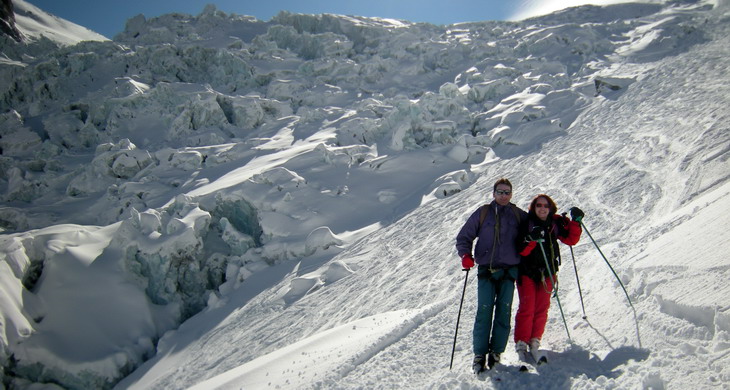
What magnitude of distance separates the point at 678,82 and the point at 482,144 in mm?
6718

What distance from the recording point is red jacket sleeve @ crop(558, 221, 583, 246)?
321cm

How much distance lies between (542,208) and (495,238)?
1.52 ft

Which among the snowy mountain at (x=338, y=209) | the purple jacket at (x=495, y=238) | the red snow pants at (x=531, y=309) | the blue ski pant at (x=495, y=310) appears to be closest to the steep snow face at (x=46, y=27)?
the snowy mountain at (x=338, y=209)

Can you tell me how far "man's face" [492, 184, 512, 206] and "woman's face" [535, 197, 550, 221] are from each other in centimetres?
24

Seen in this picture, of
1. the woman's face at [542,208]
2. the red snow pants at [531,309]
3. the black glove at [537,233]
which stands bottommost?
the red snow pants at [531,309]

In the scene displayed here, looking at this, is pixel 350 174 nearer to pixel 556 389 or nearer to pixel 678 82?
pixel 556 389

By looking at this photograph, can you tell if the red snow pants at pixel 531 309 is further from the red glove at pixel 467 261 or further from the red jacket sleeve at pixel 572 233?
the red glove at pixel 467 261

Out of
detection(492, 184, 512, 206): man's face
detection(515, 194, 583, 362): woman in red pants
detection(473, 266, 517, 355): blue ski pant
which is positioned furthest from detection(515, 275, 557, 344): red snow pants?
detection(492, 184, 512, 206): man's face

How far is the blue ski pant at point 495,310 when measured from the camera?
3016 millimetres

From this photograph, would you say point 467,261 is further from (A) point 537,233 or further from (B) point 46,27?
(B) point 46,27

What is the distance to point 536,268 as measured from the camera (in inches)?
123

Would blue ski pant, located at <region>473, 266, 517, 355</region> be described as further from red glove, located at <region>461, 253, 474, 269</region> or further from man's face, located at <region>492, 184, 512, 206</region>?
man's face, located at <region>492, 184, 512, 206</region>

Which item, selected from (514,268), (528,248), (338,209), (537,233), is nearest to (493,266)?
(514,268)

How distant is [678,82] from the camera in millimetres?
12742
